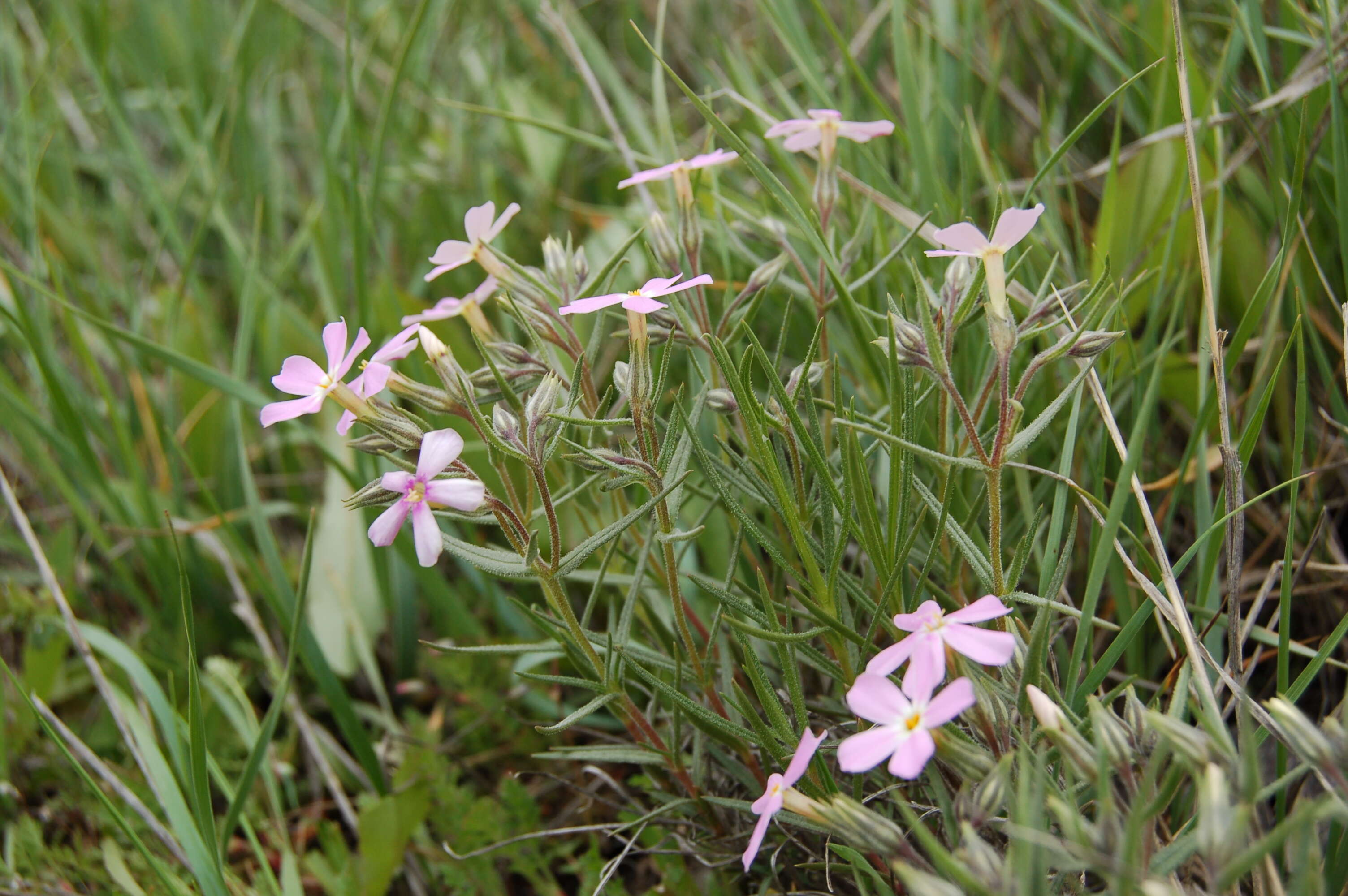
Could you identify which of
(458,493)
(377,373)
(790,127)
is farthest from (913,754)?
(790,127)

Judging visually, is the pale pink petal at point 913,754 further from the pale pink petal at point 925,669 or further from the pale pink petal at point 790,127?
the pale pink petal at point 790,127

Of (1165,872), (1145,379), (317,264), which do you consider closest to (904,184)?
(1145,379)

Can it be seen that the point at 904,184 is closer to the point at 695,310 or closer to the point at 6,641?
the point at 695,310

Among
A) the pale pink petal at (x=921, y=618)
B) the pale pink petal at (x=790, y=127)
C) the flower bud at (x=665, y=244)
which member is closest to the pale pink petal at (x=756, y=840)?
the pale pink petal at (x=921, y=618)

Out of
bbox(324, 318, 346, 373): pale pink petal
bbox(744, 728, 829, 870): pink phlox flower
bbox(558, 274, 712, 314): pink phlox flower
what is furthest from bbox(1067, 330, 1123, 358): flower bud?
bbox(324, 318, 346, 373): pale pink petal

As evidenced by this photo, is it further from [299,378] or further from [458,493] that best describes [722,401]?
[299,378]

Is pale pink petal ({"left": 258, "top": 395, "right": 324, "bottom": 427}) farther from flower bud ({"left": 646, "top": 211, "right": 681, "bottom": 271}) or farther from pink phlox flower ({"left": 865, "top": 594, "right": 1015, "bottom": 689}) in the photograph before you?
pink phlox flower ({"left": 865, "top": 594, "right": 1015, "bottom": 689})
